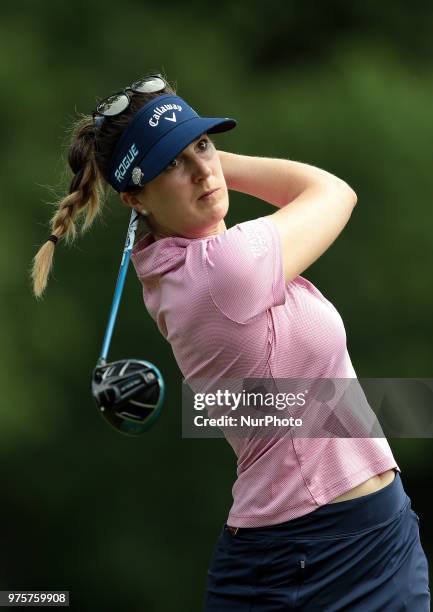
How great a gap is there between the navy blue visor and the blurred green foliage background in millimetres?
2504

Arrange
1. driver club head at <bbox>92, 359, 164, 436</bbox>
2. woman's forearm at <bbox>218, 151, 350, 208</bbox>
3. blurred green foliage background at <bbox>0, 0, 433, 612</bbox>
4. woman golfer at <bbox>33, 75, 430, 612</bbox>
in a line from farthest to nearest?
blurred green foliage background at <bbox>0, 0, 433, 612</bbox> < woman's forearm at <bbox>218, 151, 350, 208</bbox> < woman golfer at <bbox>33, 75, 430, 612</bbox> < driver club head at <bbox>92, 359, 164, 436</bbox>

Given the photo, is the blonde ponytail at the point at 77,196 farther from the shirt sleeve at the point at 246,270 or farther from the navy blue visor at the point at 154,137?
the shirt sleeve at the point at 246,270

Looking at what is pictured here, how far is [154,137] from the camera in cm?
203

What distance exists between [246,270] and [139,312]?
2.76 meters

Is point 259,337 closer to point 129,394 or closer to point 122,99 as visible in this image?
point 129,394

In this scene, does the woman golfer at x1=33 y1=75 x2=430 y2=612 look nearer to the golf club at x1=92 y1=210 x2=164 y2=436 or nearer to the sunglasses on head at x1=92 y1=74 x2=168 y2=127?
the sunglasses on head at x1=92 y1=74 x2=168 y2=127

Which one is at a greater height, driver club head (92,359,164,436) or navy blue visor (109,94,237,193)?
navy blue visor (109,94,237,193)

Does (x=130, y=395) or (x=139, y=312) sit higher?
(x=130, y=395)

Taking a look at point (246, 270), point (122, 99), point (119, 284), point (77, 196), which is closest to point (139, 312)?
point (77, 196)

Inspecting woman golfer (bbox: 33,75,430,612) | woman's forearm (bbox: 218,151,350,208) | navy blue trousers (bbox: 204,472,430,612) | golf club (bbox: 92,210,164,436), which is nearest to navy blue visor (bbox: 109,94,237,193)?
woman golfer (bbox: 33,75,430,612)

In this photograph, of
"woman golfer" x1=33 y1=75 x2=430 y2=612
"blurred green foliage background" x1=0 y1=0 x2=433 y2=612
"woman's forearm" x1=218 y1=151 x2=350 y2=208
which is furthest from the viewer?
"blurred green foliage background" x1=0 y1=0 x2=433 y2=612

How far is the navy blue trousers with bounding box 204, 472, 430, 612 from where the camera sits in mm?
2004

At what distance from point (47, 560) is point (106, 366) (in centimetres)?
313

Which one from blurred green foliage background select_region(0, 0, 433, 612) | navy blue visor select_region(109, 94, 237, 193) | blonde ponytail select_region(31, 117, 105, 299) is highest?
navy blue visor select_region(109, 94, 237, 193)
